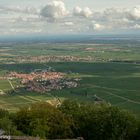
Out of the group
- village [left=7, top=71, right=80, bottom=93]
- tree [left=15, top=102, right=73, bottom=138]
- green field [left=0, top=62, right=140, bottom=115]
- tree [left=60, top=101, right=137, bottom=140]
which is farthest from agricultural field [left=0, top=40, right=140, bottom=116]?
tree [left=15, top=102, right=73, bottom=138]

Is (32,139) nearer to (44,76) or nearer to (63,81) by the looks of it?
(63,81)

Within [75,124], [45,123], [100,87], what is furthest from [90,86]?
[45,123]

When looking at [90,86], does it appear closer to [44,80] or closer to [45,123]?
[44,80]

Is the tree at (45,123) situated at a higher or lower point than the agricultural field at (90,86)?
higher

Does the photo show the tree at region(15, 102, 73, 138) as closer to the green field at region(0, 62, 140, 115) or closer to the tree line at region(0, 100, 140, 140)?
the tree line at region(0, 100, 140, 140)

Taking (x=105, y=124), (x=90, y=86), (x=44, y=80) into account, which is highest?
(x=105, y=124)

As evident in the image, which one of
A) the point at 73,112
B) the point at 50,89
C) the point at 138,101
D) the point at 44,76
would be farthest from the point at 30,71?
the point at 73,112

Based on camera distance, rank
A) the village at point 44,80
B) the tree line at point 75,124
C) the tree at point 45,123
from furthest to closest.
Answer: the village at point 44,80 < the tree at point 45,123 < the tree line at point 75,124

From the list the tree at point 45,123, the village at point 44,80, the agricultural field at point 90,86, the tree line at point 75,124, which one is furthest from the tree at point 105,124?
the village at point 44,80

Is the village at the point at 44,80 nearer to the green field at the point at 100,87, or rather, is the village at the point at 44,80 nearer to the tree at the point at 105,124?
the green field at the point at 100,87
